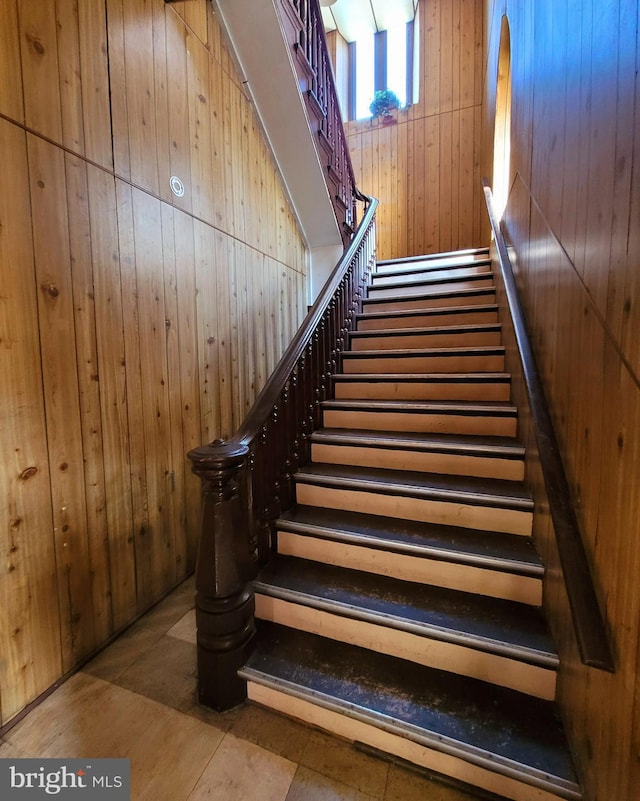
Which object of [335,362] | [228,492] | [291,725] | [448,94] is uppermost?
[448,94]

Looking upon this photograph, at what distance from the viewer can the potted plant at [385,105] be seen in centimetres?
532

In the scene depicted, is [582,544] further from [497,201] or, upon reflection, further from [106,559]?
[497,201]

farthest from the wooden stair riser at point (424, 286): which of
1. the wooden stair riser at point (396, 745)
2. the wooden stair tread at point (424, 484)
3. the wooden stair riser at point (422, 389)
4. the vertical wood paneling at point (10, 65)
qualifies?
the wooden stair riser at point (396, 745)

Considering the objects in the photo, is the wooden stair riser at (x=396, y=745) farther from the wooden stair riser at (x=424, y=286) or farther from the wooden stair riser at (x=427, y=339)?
the wooden stair riser at (x=424, y=286)

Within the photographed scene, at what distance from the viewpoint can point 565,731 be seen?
3.78 feet

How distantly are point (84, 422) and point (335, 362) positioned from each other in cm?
172

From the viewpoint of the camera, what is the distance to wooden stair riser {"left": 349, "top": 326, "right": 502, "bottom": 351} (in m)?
2.72

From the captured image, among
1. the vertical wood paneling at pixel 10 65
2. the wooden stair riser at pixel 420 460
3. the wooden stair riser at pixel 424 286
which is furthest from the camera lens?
the wooden stair riser at pixel 424 286

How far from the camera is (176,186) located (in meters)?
2.12

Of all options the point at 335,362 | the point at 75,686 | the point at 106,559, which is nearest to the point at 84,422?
the point at 106,559

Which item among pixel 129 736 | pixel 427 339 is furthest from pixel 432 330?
pixel 129 736

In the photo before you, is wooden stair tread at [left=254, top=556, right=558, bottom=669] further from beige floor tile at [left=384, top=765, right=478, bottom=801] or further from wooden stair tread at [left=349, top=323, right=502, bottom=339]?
wooden stair tread at [left=349, top=323, right=502, bottom=339]

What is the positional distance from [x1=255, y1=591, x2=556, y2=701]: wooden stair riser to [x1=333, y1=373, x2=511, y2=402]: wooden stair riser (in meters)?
1.46

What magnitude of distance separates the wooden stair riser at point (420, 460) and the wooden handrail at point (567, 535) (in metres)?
0.49
